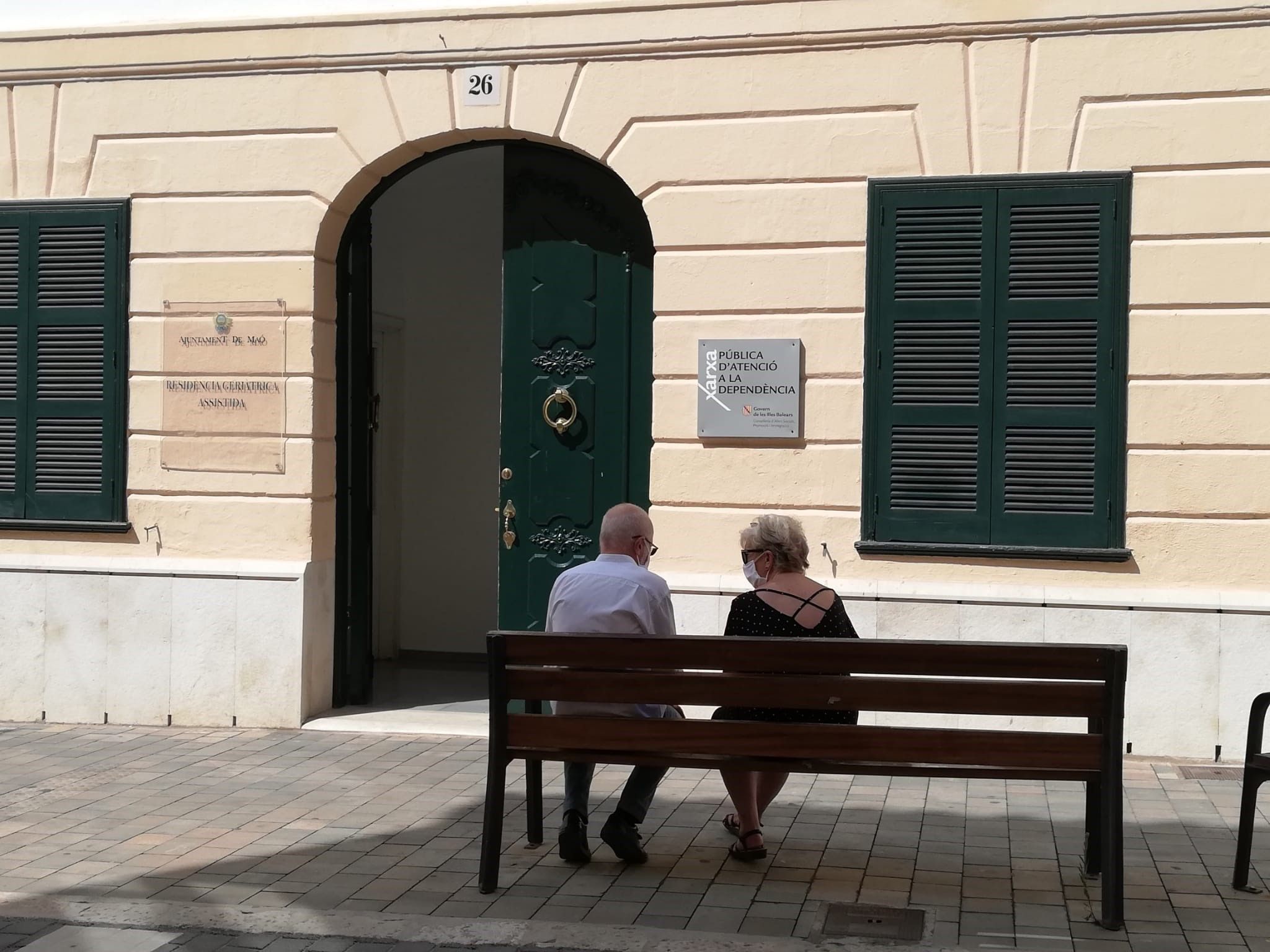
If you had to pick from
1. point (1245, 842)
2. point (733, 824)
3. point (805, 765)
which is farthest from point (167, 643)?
point (1245, 842)

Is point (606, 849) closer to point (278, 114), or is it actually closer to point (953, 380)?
point (953, 380)

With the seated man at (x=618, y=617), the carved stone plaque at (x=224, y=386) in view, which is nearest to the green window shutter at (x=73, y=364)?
the carved stone plaque at (x=224, y=386)

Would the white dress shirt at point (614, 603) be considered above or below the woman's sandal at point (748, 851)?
above

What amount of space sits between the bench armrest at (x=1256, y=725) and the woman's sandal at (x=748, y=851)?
1.74 m

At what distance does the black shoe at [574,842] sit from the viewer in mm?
5844

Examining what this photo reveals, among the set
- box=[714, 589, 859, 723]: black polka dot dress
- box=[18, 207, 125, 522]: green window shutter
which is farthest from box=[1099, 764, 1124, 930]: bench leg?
box=[18, 207, 125, 522]: green window shutter

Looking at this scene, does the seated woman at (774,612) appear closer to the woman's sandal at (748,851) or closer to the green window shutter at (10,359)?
the woman's sandal at (748,851)

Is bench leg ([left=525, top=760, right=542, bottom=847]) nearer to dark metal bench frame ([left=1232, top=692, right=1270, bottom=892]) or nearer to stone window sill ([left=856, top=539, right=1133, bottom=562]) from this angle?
dark metal bench frame ([left=1232, top=692, right=1270, bottom=892])

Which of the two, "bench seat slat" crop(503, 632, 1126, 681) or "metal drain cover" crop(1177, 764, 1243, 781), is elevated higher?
"bench seat slat" crop(503, 632, 1126, 681)

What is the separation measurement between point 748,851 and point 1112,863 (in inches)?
56.1

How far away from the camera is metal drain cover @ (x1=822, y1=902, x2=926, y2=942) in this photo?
16.3 feet

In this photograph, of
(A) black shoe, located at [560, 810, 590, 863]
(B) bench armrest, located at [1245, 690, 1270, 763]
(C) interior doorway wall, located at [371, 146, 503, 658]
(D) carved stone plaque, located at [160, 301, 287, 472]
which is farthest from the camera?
(C) interior doorway wall, located at [371, 146, 503, 658]

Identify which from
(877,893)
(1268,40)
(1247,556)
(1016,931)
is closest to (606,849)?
A: (877,893)

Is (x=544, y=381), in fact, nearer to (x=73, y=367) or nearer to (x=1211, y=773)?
(x=73, y=367)
